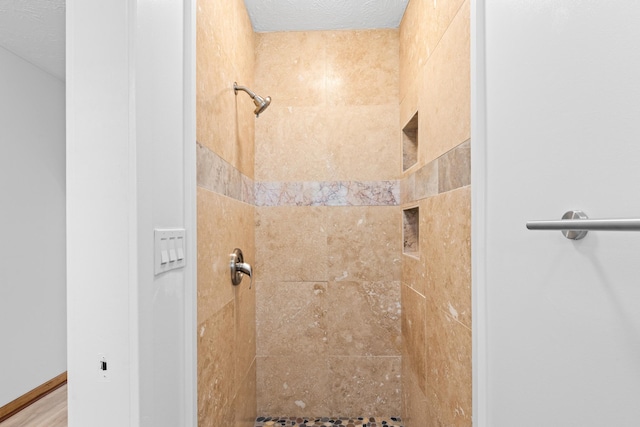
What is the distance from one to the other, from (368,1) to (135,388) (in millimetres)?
2012

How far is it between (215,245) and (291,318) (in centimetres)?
106

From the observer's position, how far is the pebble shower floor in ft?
7.11

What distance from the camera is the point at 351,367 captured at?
7.40 ft

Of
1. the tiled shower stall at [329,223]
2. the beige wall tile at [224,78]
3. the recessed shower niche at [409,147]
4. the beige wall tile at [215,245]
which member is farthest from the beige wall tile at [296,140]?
the beige wall tile at [215,245]

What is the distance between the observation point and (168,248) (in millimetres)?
932

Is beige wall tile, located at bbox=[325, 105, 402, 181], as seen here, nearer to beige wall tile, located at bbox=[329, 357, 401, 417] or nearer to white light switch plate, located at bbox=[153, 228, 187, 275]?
beige wall tile, located at bbox=[329, 357, 401, 417]

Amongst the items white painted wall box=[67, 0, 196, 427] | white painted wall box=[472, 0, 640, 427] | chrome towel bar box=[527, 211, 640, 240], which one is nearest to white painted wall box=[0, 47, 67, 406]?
white painted wall box=[67, 0, 196, 427]

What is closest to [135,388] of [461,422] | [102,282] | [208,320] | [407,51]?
[102,282]

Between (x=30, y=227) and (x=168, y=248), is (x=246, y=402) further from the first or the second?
(x=30, y=227)

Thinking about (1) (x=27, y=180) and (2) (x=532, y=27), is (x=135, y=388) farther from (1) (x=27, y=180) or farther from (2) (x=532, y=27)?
(1) (x=27, y=180)

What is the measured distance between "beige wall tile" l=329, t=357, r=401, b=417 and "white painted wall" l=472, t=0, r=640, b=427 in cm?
127

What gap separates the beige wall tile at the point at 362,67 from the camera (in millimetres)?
2275

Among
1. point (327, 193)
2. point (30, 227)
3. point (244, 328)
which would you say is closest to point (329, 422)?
point (244, 328)

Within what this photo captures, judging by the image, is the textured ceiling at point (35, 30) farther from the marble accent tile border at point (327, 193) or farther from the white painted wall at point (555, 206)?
→ the white painted wall at point (555, 206)
